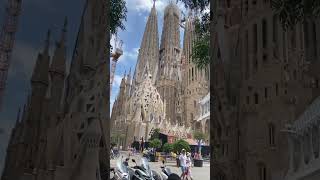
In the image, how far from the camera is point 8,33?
12.3 ft

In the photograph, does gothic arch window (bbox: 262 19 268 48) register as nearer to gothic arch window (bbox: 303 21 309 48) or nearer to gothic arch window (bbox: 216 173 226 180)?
gothic arch window (bbox: 303 21 309 48)

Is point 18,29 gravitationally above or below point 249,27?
below

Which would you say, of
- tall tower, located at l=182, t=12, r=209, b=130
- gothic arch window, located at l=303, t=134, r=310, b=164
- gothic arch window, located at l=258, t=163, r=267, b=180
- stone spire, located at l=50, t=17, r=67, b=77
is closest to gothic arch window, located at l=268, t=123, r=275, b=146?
gothic arch window, located at l=258, t=163, r=267, b=180

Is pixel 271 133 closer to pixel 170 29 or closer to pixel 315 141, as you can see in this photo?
pixel 315 141

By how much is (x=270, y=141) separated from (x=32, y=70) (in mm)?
2691

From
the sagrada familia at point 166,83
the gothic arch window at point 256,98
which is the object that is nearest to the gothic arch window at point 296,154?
the gothic arch window at point 256,98

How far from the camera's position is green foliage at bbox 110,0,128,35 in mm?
7159

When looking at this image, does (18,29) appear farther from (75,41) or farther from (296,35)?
(296,35)

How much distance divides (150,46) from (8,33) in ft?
167

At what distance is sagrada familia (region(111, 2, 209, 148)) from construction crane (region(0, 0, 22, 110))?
4042 cm

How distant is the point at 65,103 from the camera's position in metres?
4.13

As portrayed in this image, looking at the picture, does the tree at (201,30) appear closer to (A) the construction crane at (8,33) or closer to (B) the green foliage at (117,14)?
(B) the green foliage at (117,14)

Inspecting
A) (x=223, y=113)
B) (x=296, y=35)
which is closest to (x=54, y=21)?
(x=223, y=113)

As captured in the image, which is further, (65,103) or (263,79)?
(263,79)
